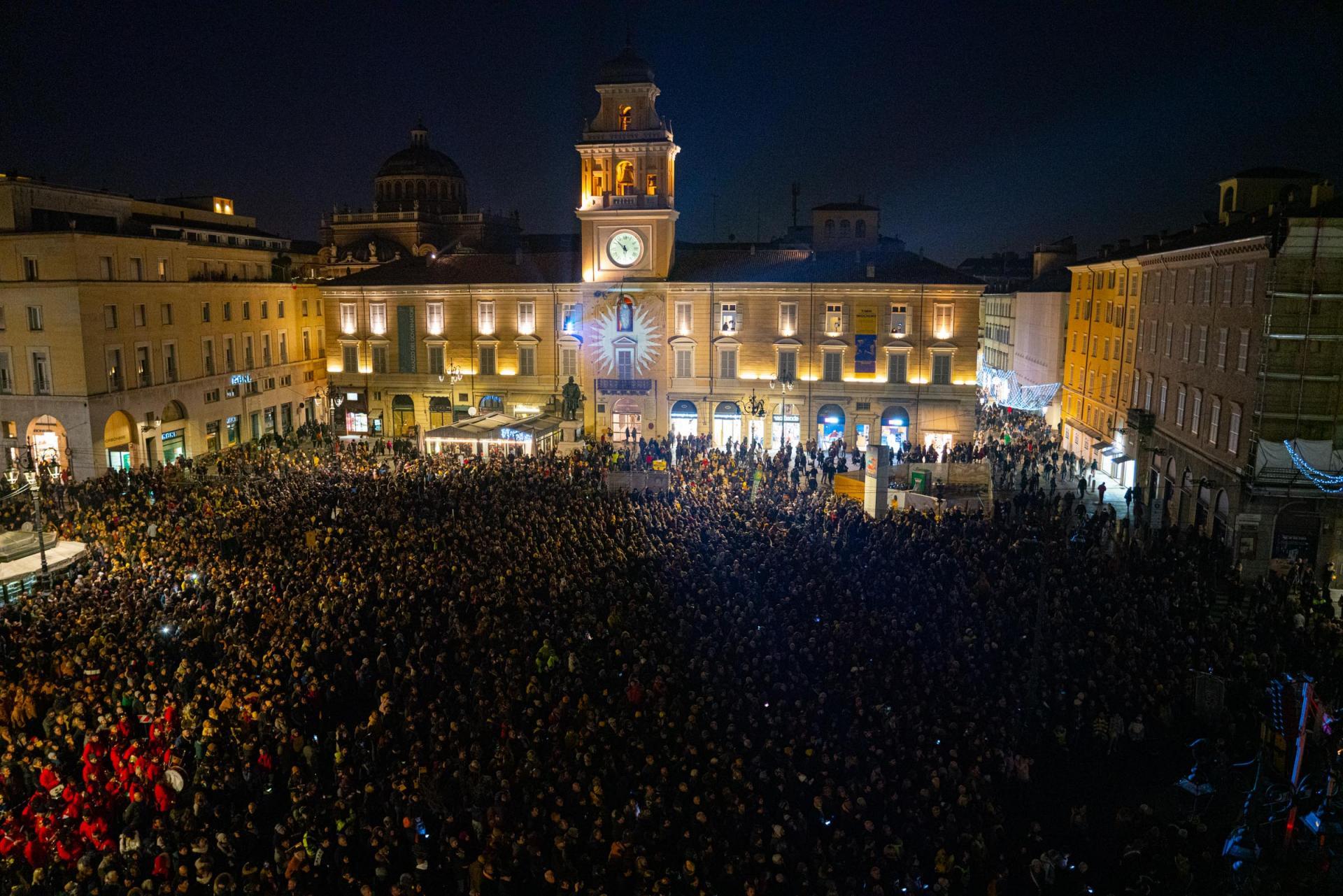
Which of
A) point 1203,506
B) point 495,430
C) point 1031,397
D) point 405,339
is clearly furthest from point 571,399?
point 1203,506

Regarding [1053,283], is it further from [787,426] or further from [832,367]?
[787,426]

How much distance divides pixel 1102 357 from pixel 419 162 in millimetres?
50368

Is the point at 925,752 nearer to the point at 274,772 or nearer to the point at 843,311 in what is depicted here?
the point at 274,772

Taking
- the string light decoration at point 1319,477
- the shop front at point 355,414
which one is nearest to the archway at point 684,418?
the shop front at point 355,414

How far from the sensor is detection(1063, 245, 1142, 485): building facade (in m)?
39.2

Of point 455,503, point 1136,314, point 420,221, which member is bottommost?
point 455,503

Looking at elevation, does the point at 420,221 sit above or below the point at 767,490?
above

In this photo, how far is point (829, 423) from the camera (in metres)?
45.3

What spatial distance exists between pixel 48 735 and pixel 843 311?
119ft

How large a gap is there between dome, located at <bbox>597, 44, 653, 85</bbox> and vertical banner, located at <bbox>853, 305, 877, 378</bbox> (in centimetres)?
1545

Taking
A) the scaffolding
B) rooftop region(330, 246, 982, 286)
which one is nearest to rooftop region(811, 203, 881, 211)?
rooftop region(330, 246, 982, 286)

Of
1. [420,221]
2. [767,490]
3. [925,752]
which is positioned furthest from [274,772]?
[420,221]

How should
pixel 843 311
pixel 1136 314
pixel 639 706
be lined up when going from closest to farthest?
pixel 639 706
pixel 1136 314
pixel 843 311

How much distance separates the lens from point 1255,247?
26188 mm
